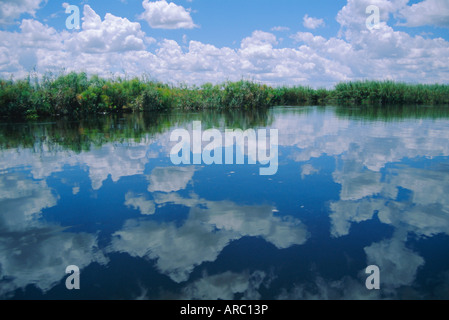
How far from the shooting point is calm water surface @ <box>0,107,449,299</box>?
329 cm

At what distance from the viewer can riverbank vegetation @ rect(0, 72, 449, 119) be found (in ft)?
75.4

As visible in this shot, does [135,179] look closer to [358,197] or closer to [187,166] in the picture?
[187,166]

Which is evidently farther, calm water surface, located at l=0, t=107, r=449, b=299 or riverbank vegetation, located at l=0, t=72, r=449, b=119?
riverbank vegetation, located at l=0, t=72, r=449, b=119

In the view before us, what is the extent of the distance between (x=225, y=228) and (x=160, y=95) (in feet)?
94.2

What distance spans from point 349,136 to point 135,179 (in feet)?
30.6

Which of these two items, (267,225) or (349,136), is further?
(349,136)

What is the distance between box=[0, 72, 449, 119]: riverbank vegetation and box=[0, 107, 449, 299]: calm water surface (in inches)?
667

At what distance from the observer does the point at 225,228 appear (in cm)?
457

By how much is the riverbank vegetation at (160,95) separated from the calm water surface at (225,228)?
16.9 meters

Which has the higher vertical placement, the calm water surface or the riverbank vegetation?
the riverbank vegetation

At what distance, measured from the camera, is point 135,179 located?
701 centimetres

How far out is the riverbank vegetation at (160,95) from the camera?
23.0 m

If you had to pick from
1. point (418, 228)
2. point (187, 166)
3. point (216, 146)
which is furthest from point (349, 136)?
point (418, 228)
